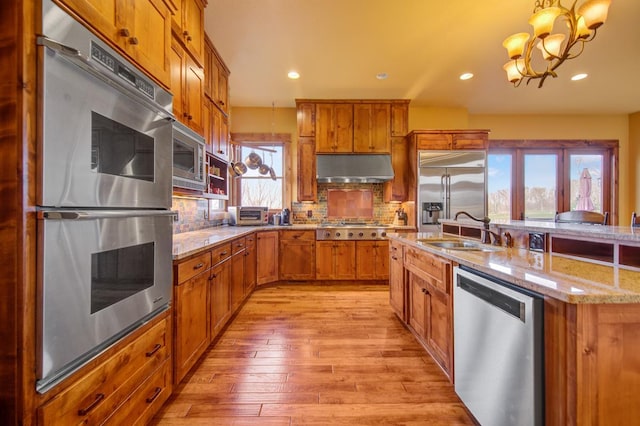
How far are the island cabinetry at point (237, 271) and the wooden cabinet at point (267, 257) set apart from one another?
735mm

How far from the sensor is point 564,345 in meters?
0.95

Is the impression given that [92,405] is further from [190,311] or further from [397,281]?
[397,281]

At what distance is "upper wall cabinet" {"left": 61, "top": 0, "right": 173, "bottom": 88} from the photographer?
3.39 feet

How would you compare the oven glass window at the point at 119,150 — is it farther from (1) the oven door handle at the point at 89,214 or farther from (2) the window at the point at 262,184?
(2) the window at the point at 262,184

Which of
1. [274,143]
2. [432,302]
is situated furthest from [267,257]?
[432,302]

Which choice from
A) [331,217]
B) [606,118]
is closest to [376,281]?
[331,217]

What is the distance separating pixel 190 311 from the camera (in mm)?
1787

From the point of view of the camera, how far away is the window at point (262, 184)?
470 cm

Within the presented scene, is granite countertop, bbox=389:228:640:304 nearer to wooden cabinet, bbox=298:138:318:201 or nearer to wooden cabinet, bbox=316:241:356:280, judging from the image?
wooden cabinet, bbox=316:241:356:280

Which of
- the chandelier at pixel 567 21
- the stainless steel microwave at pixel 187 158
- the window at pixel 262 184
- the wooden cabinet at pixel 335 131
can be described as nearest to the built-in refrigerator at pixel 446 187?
the wooden cabinet at pixel 335 131

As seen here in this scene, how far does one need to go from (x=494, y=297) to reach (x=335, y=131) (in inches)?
140

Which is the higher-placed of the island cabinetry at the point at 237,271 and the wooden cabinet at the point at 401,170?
the wooden cabinet at the point at 401,170

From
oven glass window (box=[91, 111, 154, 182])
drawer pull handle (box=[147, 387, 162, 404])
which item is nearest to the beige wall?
oven glass window (box=[91, 111, 154, 182])

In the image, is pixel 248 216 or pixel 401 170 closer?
pixel 248 216
